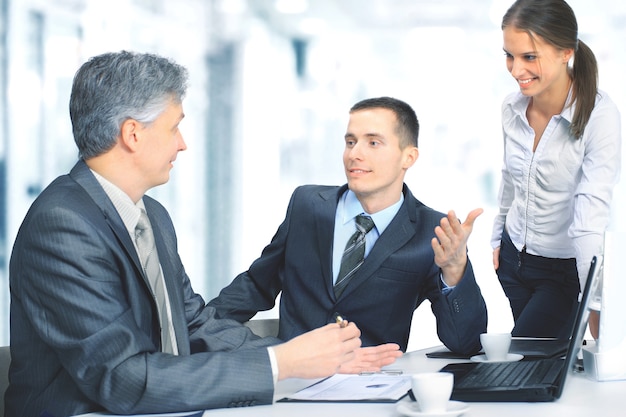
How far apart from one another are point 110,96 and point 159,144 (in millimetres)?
159

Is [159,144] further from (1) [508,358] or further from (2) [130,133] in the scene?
(1) [508,358]

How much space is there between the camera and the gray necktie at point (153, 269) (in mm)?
1960

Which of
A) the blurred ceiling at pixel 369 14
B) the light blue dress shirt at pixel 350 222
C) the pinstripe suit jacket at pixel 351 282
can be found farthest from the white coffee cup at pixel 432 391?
the blurred ceiling at pixel 369 14

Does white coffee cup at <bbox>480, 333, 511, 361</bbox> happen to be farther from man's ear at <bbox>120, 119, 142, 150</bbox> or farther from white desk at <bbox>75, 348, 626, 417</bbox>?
man's ear at <bbox>120, 119, 142, 150</bbox>

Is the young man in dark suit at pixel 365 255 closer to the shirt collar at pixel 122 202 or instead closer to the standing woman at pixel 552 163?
the standing woman at pixel 552 163

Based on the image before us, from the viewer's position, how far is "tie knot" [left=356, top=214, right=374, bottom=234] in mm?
2660

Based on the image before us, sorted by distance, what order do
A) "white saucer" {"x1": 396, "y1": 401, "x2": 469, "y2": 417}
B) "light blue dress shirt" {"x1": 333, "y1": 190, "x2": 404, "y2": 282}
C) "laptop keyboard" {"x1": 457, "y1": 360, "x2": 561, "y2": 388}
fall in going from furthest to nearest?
"light blue dress shirt" {"x1": 333, "y1": 190, "x2": 404, "y2": 282} → "laptop keyboard" {"x1": 457, "y1": 360, "x2": 561, "y2": 388} → "white saucer" {"x1": 396, "y1": 401, "x2": 469, "y2": 417}

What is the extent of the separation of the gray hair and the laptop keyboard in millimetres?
883

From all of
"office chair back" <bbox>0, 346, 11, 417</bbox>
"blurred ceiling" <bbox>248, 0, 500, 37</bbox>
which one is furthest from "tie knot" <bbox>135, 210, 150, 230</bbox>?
"blurred ceiling" <bbox>248, 0, 500, 37</bbox>

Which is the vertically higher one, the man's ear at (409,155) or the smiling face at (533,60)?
the smiling face at (533,60)

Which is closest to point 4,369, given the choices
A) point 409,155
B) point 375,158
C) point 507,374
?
point 507,374

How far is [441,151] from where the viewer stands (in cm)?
650

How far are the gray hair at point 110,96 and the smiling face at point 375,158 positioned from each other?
40.7 inches

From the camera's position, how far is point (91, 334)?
1531 millimetres
